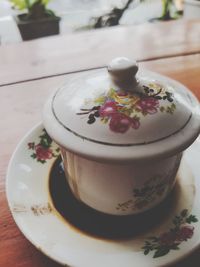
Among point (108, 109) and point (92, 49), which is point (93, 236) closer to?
point (108, 109)

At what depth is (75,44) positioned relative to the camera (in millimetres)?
931

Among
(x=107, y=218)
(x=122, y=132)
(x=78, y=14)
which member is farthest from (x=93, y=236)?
(x=78, y=14)

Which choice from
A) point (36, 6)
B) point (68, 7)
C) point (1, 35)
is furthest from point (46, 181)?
point (68, 7)

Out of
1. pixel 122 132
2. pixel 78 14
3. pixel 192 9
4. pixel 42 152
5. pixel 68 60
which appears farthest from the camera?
pixel 78 14

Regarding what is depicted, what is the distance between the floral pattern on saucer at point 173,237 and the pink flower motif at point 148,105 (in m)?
0.15

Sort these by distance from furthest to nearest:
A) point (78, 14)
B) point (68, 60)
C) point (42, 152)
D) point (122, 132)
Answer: point (78, 14), point (68, 60), point (42, 152), point (122, 132)

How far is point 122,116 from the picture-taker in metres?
0.35

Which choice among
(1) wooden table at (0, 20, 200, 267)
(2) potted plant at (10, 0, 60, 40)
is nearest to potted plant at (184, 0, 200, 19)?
(2) potted plant at (10, 0, 60, 40)

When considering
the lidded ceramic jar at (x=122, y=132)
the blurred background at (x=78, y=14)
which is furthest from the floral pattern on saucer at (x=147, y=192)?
the blurred background at (x=78, y=14)

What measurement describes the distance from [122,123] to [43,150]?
0.72 feet

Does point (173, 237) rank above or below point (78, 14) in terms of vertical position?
above

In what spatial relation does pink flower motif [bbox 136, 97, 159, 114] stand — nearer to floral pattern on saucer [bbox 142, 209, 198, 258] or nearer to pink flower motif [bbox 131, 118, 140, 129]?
pink flower motif [bbox 131, 118, 140, 129]

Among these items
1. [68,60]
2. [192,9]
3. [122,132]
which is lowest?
[192,9]

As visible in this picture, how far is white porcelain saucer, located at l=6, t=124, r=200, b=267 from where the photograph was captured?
35 cm
